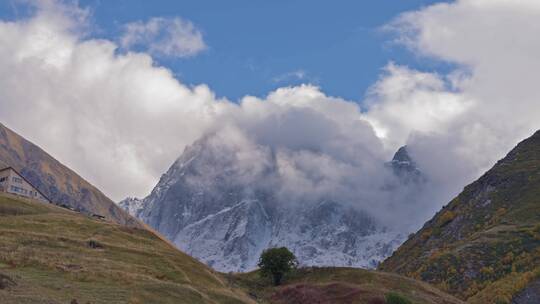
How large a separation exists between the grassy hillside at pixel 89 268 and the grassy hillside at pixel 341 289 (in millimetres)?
19741

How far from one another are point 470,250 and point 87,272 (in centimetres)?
12597

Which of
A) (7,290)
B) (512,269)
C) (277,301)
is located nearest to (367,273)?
(277,301)

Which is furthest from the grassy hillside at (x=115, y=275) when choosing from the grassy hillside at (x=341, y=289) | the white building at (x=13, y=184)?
the white building at (x=13, y=184)

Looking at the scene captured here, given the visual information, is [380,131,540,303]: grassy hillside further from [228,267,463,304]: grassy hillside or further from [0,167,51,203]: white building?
[0,167,51,203]: white building

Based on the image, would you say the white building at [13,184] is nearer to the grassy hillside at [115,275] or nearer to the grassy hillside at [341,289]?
the grassy hillside at [115,275]

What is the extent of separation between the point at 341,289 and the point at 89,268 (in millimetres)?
47192

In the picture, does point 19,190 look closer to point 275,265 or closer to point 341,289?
point 275,265

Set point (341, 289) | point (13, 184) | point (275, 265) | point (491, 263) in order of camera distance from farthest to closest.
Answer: point (491, 263) → point (13, 184) → point (275, 265) → point (341, 289)

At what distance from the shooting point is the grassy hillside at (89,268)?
51.8 m

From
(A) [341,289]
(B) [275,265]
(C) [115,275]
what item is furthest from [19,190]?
(C) [115,275]

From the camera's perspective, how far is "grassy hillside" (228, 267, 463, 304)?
94.9m

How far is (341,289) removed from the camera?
99312 millimetres

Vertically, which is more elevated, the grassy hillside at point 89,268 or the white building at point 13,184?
the white building at point 13,184

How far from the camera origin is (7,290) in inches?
1843
